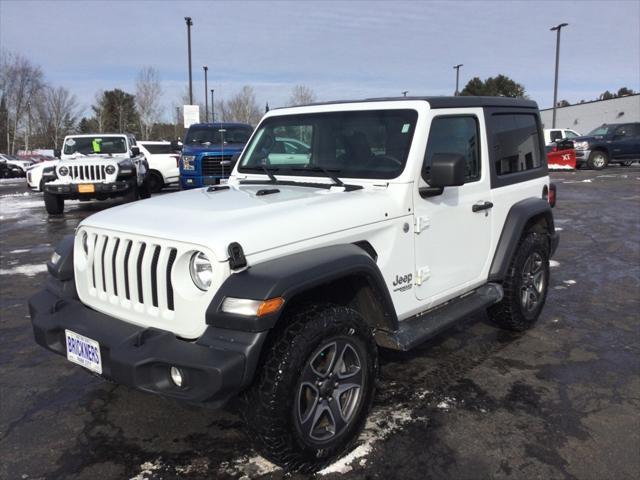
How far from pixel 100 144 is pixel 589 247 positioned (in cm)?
1108

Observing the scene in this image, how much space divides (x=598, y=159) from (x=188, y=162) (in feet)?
63.8

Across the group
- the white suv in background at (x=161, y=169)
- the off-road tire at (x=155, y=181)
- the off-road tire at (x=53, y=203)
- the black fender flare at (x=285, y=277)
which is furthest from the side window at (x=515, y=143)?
the off-road tire at (x=155, y=181)

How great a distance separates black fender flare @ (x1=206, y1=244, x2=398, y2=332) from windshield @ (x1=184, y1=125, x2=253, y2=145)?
10.6 meters

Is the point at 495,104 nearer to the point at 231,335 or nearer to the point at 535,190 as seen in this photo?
the point at 535,190

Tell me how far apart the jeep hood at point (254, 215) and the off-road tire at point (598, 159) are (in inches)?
949

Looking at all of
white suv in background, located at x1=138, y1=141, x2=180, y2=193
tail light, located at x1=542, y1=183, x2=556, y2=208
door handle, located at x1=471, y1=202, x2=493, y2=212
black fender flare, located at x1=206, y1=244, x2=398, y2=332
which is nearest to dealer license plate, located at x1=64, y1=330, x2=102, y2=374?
black fender flare, located at x1=206, y1=244, x2=398, y2=332

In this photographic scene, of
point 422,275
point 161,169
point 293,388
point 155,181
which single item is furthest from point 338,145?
point 155,181

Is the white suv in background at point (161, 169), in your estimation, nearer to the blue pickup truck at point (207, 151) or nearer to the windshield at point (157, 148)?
the windshield at point (157, 148)

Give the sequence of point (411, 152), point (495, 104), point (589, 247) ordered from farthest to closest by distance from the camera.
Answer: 1. point (589, 247)
2. point (495, 104)
3. point (411, 152)

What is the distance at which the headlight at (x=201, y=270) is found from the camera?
2611 millimetres

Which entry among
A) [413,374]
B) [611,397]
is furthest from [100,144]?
[611,397]

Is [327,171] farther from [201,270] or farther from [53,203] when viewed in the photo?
[53,203]

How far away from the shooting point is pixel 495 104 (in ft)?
14.5

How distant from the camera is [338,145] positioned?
12.7ft
